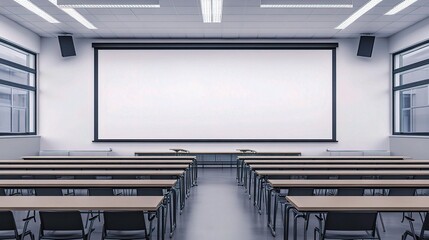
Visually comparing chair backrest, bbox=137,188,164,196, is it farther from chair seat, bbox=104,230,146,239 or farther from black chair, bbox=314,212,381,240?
black chair, bbox=314,212,381,240

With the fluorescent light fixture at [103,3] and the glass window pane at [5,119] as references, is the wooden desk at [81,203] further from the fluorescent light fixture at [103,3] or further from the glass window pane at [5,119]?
the glass window pane at [5,119]

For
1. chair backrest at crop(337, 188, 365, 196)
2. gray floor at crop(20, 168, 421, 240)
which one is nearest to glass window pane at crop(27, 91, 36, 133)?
gray floor at crop(20, 168, 421, 240)

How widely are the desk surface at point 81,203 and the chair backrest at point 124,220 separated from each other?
0.22ft

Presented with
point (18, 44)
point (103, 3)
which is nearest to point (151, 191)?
point (103, 3)

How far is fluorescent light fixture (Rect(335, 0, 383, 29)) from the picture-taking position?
8.66 m

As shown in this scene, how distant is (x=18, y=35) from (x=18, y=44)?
0.74ft

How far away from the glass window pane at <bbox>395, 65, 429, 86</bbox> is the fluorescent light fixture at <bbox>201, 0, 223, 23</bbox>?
17.1ft

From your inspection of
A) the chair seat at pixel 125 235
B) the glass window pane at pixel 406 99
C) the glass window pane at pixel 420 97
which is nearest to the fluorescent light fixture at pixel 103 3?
the chair seat at pixel 125 235

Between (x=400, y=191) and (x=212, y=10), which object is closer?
(x=400, y=191)

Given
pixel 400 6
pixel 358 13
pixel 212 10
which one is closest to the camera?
pixel 400 6

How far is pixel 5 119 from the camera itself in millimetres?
10453

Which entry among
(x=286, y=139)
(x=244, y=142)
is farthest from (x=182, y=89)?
(x=286, y=139)

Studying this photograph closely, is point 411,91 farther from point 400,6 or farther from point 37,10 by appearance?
point 37,10

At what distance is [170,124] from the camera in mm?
12008
